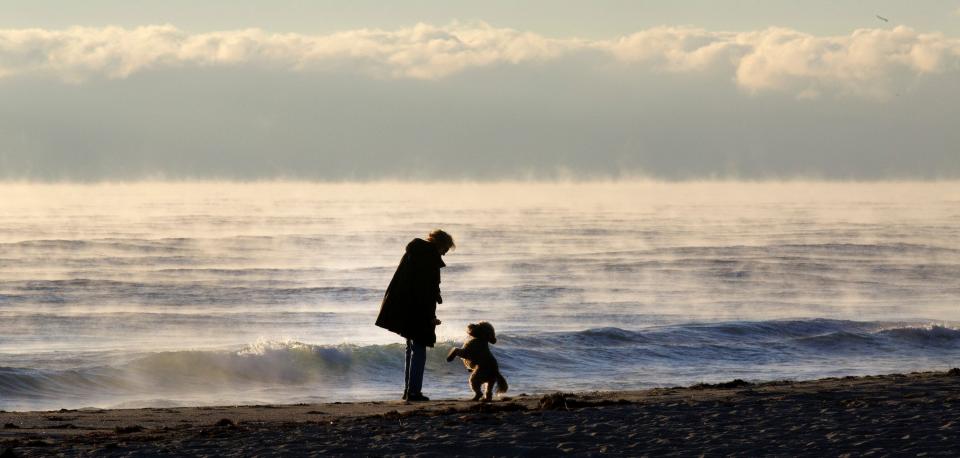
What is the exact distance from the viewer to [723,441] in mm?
8438

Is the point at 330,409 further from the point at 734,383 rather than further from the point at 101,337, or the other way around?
the point at 101,337

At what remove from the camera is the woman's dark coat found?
1114 centimetres

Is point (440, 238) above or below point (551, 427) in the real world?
above

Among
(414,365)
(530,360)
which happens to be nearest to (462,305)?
(530,360)

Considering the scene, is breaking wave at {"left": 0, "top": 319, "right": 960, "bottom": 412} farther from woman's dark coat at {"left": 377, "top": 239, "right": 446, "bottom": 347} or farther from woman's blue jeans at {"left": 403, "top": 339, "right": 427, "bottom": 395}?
woman's dark coat at {"left": 377, "top": 239, "right": 446, "bottom": 347}

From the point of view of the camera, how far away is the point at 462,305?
30.7 m

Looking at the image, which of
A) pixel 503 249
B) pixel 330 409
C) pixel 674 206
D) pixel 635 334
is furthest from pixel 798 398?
pixel 674 206

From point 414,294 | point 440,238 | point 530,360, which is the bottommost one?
point 530,360

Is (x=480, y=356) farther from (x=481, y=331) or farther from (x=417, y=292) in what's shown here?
(x=417, y=292)

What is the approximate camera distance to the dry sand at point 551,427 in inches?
324

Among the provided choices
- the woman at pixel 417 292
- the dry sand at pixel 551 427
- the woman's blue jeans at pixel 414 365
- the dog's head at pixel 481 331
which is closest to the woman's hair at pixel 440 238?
the woman at pixel 417 292

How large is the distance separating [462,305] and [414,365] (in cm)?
1909

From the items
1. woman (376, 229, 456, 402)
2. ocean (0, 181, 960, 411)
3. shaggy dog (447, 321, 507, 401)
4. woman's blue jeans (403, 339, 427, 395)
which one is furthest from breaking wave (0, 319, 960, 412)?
woman (376, 229, 456, 402)

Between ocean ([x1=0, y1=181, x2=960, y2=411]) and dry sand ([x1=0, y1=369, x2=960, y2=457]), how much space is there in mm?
4266
